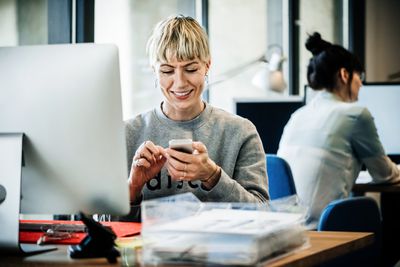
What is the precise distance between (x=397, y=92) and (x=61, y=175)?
293 centimetres

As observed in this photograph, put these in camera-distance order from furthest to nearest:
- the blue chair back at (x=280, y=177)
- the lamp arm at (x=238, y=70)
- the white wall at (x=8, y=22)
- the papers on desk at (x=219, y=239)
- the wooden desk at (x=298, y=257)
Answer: the lamp arm at (x=238, y=70)
the white wall at (x=8, y=22)
the blue chair back at (x=280, y=177)
the wooden desk at (x=298, y=257)
the papers on desk at (x=219, y=239)

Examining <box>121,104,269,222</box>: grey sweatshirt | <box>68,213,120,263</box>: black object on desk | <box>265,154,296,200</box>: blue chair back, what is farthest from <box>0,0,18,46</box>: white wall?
<box>68,213,120,263</box>: black object on desk

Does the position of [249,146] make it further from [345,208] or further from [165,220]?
[165,220]

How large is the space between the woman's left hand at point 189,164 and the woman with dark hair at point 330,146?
1.34 meters

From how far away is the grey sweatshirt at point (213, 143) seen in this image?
2227mm

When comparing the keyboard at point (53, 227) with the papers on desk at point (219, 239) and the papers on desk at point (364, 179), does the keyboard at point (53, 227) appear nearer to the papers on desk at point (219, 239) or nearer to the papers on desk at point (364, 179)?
the papers on desk at point (219, 239)

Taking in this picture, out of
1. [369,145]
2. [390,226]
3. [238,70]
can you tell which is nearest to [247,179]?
[369,145]

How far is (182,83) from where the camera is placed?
2.27 meters

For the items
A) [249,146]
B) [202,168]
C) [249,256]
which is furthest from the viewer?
[249,146]

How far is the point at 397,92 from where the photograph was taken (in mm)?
4199

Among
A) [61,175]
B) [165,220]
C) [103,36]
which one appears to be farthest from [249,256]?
[103,36]

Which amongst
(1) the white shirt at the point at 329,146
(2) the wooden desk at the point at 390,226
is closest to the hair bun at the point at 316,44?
(1) the white shirt at the point at 329,146

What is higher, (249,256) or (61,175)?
(61,175)

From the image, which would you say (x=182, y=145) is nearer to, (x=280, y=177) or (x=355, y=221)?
(x=355, y=221)
